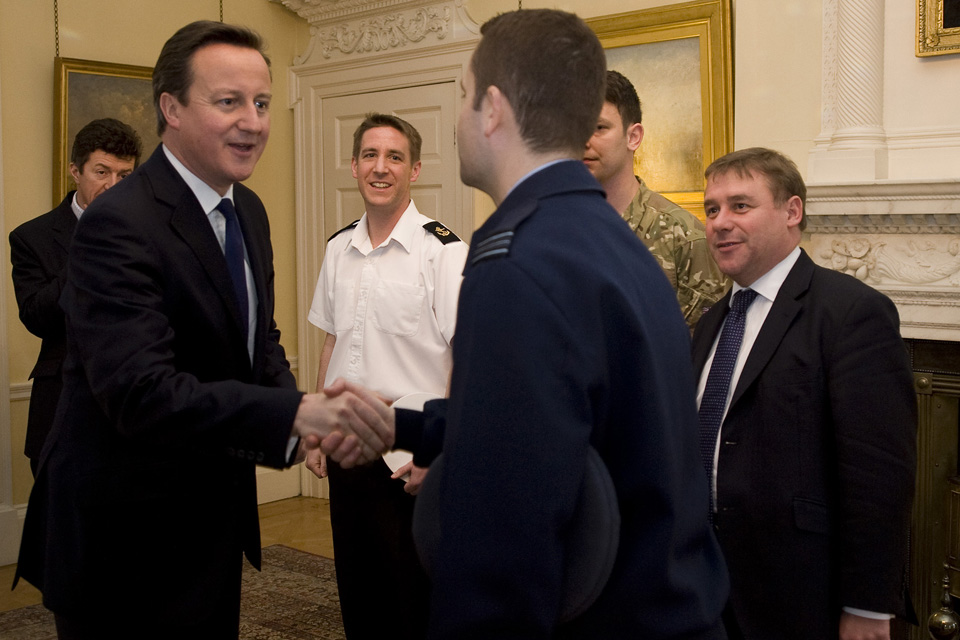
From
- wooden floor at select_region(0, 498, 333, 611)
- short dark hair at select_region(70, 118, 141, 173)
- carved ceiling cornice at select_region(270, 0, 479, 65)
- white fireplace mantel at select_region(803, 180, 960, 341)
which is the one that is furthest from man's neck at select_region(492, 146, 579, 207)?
carved ceiling cornice at select_region(270, 0, 479, 65)

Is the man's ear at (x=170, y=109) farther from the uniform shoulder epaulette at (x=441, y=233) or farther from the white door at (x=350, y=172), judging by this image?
the white door at (x=350, y=172)

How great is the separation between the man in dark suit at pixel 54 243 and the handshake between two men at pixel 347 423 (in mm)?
1964

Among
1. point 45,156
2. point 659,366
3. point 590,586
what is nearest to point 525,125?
point 659,366

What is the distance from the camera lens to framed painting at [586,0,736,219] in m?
3.96

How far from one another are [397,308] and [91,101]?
9.09ft

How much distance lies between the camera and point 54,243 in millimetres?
3445

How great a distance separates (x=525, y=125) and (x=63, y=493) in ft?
3.62

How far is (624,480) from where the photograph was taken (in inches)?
46.4

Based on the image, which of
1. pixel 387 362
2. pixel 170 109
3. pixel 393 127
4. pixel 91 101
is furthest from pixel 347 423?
pixel 91 101

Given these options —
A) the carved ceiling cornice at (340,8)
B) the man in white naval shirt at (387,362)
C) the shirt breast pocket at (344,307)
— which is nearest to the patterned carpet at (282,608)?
the man in white naval shirt at (387,362)

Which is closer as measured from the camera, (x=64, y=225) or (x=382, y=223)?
(x=382, y=223)

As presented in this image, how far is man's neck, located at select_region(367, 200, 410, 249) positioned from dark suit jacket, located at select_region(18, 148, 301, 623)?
1.26m

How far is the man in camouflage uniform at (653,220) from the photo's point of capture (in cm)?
258

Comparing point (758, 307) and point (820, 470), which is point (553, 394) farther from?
point (758, 307)
